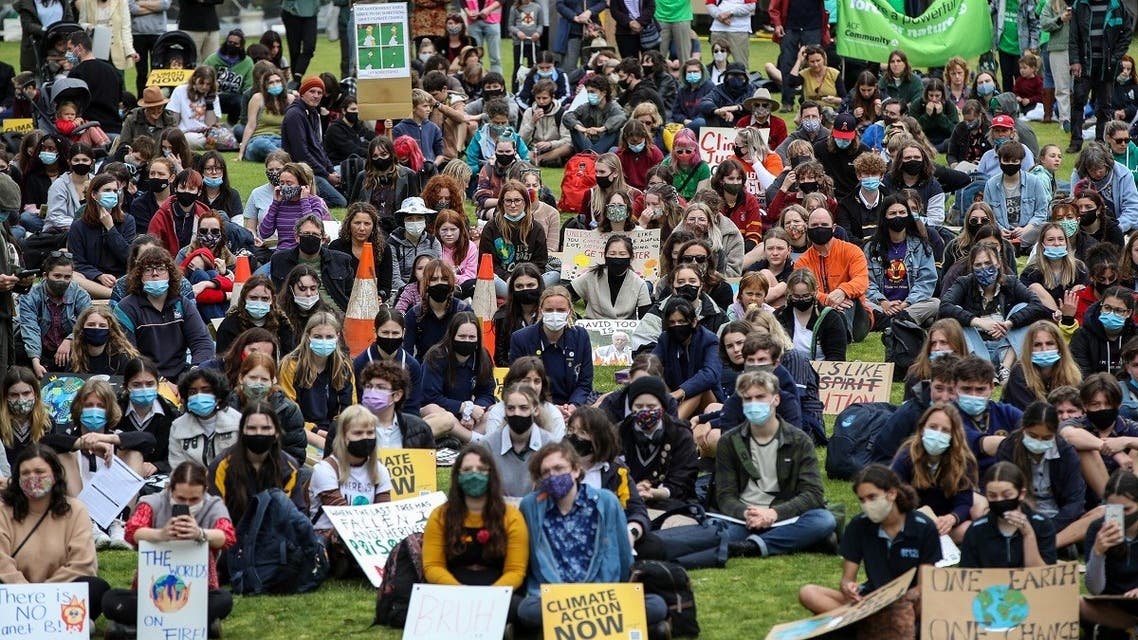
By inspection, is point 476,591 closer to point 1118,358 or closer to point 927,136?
point 1118,358

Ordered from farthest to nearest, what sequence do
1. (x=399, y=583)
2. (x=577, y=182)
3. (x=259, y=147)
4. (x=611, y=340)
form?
(x=259, y=147) < (x=577, y=182) < (x=611, y=340) < (x=399, y=583)

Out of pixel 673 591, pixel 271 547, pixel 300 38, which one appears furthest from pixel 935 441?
pixel 300 38

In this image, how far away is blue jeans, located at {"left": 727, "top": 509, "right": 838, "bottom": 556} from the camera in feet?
42.9

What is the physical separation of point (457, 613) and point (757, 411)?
107 inches

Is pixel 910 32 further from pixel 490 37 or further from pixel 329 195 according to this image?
pixel 329 195

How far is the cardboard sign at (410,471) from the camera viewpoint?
43.8ft

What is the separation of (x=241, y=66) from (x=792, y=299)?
1374cm

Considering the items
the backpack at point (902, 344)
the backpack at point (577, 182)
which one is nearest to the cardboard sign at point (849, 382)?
the backpack at point (902, 344)

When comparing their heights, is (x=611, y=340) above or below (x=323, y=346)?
below

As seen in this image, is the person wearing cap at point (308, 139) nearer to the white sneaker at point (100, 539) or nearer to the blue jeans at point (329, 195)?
the blue jeans at point (329, 195)

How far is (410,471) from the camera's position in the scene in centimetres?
1345

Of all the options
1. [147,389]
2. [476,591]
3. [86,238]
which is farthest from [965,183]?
[476,591]

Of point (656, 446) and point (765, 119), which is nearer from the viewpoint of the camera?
point (656, 446)

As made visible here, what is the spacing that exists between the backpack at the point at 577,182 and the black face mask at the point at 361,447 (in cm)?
1001
